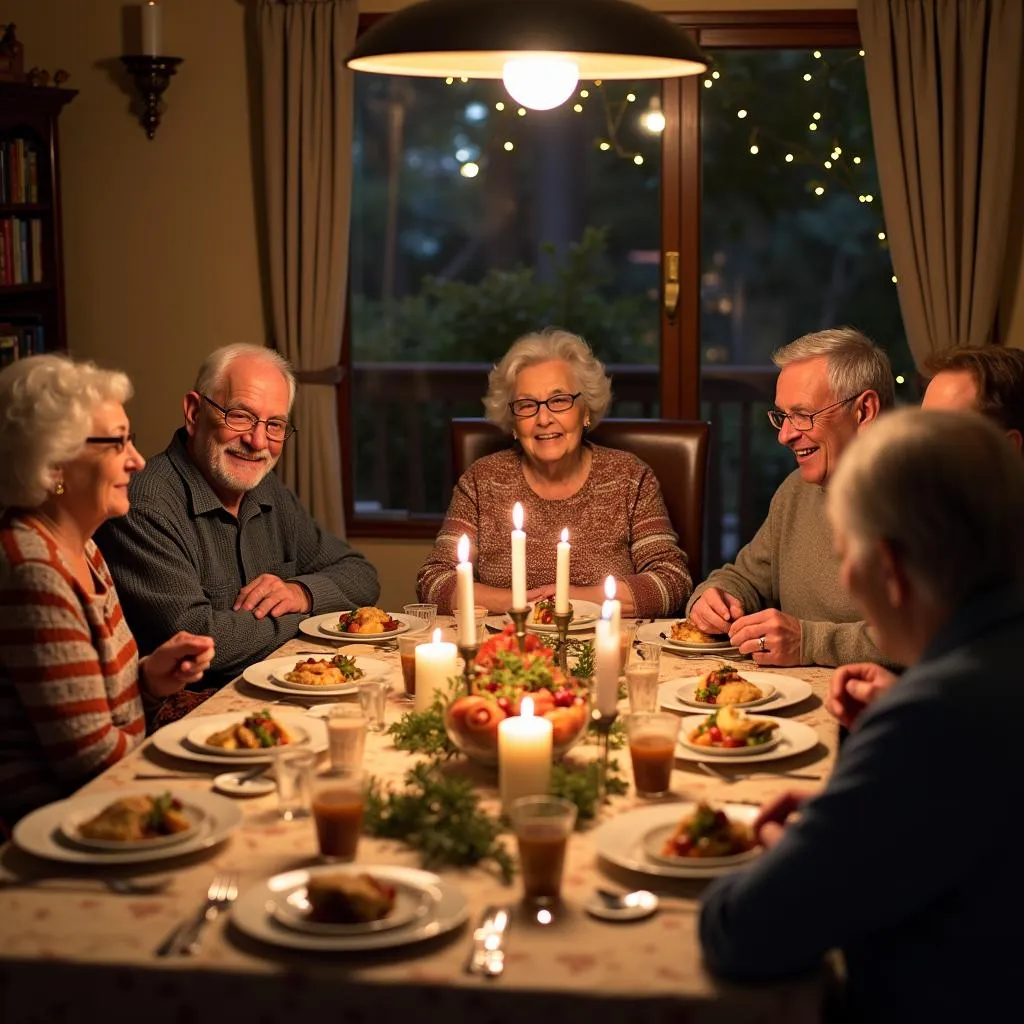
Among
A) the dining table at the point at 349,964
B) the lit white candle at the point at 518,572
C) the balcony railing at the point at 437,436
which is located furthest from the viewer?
the balcony railing at the point at 437,436

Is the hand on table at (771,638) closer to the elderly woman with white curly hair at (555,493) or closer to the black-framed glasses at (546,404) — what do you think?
the elderly woman with white curly hair at (555,493)

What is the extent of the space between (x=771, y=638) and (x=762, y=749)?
62 cm

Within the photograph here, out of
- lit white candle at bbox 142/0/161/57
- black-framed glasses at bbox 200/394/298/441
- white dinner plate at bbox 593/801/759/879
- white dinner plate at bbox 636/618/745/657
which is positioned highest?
lit white candle at bbox 142/0/161/57

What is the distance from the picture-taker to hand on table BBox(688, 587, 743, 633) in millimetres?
2914

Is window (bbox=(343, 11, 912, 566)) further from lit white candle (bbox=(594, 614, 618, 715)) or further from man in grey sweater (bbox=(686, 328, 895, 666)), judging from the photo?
lit white candle (bbox=(594, 614, 618, 715))

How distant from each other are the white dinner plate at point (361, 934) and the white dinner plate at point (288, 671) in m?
0.81

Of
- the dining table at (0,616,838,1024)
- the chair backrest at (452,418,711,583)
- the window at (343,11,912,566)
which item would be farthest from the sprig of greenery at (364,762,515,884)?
the window at (343,11,912,566)

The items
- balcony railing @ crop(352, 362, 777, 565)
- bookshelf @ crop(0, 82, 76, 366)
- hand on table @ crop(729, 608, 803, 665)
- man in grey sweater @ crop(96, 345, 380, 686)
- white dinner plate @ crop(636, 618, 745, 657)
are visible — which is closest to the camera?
hand on table @ crop(729, 608, 803, 665)

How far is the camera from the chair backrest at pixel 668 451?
3766mm

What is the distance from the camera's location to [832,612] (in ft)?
10.2

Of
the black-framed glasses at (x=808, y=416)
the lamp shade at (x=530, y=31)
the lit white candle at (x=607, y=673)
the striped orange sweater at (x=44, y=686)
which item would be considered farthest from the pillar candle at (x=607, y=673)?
the black-framed glasses at (x=808, y=416)

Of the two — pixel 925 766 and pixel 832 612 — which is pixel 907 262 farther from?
pixel 925 766

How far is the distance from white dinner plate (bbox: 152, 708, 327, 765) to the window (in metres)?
3.00

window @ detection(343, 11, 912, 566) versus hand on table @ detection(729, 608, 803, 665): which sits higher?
window @ detection(343, 11, 912, 566)
